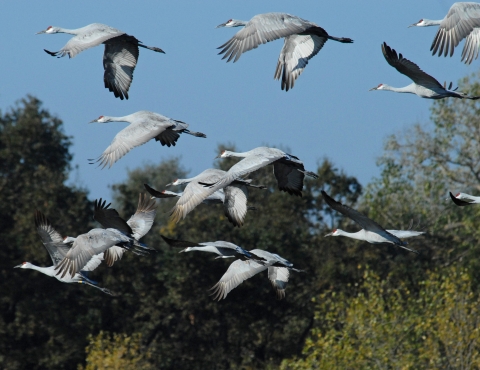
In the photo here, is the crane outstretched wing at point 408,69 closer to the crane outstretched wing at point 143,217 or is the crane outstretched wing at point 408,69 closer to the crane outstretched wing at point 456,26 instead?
the crane outstretched wing at point 456,26

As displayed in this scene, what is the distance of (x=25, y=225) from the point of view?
44.8 meters

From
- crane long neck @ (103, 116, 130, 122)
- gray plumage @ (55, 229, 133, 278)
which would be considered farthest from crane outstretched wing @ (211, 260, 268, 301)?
crane long neck @ (103, 116, 130, 122)

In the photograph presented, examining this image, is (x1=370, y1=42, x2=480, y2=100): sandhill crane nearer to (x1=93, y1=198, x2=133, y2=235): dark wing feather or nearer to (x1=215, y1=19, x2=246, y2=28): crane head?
(x1=215, y1=19, x2=246, y2=28): crane head

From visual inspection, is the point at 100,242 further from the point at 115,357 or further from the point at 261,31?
the point at 115,357

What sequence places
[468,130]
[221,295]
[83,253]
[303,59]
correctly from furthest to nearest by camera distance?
[468,130], [221,295], [303,59], [83,253]

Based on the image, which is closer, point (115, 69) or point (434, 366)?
point (115, 69)

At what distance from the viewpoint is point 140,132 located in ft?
59.7

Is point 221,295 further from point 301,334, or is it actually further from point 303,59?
point 301,334

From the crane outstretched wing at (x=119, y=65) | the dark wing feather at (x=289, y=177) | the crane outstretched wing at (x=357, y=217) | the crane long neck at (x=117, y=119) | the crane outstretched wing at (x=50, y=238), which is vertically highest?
the crane outstretched wing at (x=119, y=65)

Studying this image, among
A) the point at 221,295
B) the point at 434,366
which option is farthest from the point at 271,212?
the point at 221,295

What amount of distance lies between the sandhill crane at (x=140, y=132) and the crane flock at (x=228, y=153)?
0.6 inches

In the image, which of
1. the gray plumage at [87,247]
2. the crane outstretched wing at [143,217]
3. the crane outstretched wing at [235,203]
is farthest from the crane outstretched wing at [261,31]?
the crane outstretched wing at [143,217]

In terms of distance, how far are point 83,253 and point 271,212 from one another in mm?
32199

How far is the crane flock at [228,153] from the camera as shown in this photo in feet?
56.8
